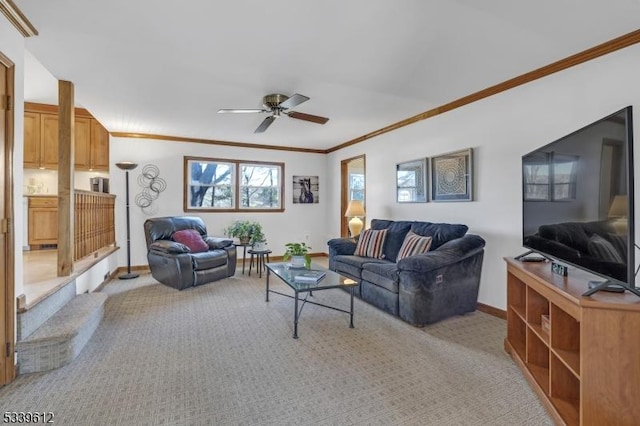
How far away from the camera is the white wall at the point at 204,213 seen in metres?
5.43

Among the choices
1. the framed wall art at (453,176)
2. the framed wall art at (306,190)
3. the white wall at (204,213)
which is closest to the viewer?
the framed wall art at (453,176)

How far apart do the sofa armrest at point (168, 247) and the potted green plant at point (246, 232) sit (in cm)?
115

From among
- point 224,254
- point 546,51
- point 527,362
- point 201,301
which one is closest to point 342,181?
point 224,254

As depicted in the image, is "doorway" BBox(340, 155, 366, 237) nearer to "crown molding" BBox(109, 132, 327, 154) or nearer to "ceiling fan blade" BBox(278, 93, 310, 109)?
"crown molding" BBox(109, 132, 327, 154)

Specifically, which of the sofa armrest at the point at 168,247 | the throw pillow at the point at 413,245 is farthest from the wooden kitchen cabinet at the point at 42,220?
the throw pillow at the point at 413,245

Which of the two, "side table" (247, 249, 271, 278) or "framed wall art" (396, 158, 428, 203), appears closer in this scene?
"framed wall art" (396, 158, 428, 203)

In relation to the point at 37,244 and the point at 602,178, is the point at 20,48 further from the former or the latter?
the point at 37,244

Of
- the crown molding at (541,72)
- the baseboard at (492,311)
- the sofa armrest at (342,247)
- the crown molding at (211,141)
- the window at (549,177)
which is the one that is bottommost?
the baseboard at (492,311)

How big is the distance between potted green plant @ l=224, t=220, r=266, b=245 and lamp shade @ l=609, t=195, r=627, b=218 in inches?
176

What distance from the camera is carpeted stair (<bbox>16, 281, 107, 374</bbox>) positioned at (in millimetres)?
2203

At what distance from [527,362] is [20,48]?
4172 millimetres

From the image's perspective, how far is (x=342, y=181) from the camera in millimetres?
6543

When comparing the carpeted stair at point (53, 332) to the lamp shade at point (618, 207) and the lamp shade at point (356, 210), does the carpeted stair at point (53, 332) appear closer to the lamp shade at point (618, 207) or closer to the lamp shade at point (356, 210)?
the lamp shade at point (618, 207)

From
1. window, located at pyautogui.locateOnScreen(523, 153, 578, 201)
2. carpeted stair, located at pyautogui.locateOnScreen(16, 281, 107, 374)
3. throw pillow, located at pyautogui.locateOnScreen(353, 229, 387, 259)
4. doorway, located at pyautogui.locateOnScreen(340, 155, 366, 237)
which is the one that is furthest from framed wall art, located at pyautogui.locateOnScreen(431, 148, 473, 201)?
carpeted stair, located at pyautogui.locateOnScreen(16, 281, 107, 374)
